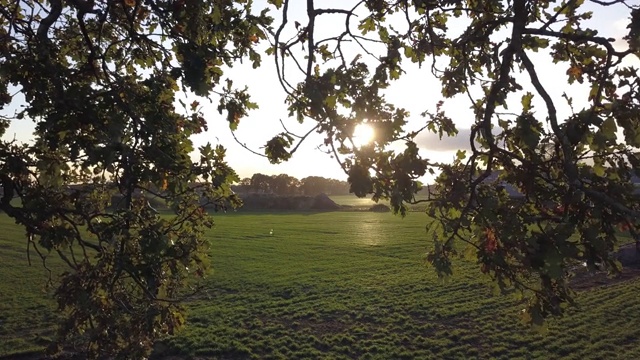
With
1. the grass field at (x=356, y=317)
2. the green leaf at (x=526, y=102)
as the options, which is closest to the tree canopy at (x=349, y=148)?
the green leaf at (x=526, y=102)

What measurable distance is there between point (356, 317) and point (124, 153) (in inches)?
644

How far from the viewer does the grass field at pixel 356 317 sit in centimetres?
1562

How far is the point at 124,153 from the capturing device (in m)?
4.54

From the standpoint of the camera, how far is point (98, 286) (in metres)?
7.04

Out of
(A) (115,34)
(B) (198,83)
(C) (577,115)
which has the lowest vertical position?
(C) (577,115)

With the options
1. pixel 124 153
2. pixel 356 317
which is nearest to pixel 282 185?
pixel 356 317

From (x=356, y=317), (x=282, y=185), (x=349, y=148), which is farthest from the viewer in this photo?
(x=282, y=185)

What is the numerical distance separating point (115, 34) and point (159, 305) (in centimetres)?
495

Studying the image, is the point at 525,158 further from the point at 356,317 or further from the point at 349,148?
the point at 356,317

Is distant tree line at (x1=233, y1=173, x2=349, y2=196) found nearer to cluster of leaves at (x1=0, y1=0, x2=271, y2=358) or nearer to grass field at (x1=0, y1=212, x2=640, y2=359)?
grass field at (x1=0, y1=212, x2=640, y2=359)

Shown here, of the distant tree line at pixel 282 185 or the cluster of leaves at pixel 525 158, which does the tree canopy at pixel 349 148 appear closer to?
the cluster of leaves at pixel 525 158

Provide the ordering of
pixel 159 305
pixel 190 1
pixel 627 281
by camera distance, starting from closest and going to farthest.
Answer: pixel 190 1 < pixel 159 305 < pixel 627 281

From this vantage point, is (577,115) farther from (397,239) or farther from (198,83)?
(397,239)

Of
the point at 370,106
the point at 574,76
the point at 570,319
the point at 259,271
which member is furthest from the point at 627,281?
the point at 370,106
